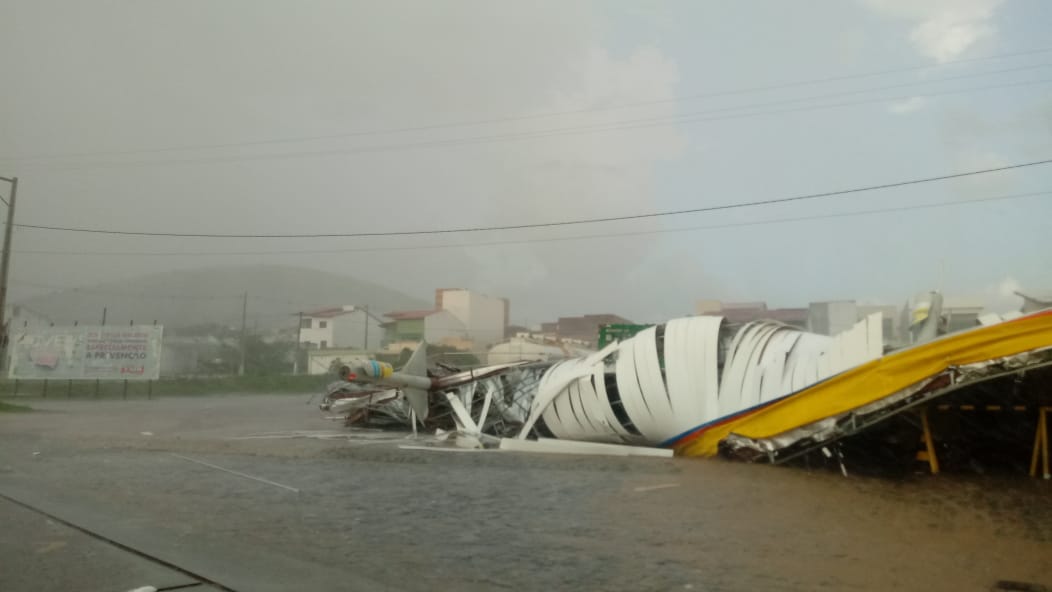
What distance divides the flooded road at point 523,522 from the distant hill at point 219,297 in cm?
4976

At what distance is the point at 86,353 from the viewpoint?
30.7 metres

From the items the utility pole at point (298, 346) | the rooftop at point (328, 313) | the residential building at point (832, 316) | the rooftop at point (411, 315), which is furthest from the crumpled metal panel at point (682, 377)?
the rooftop at point (328, 313)

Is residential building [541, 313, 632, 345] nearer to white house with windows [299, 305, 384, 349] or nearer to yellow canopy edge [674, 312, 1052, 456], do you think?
white house with windows [299, 305, 384, 349]

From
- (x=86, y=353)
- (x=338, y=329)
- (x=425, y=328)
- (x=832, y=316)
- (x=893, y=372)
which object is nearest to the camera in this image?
(x=893, y=372)

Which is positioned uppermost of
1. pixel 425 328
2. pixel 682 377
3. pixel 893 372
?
pixel 425 328

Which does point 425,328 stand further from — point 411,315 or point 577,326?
point 577,326

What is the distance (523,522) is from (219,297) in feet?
272

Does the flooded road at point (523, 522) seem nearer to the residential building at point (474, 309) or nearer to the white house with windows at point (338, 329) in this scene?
the residential building at point (474, 309)

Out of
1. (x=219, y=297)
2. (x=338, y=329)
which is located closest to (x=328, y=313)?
(x=338, y=329)

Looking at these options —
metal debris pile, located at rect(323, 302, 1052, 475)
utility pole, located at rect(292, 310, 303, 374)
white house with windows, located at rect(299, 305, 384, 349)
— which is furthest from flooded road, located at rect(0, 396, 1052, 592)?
white house with windows, located at rect(299, 305, 384, 349)

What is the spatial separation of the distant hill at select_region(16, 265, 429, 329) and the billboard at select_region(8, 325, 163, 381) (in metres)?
28.4

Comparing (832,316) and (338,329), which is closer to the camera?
(832,316)

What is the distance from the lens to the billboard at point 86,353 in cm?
3011

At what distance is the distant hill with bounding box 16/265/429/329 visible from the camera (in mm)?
76625
